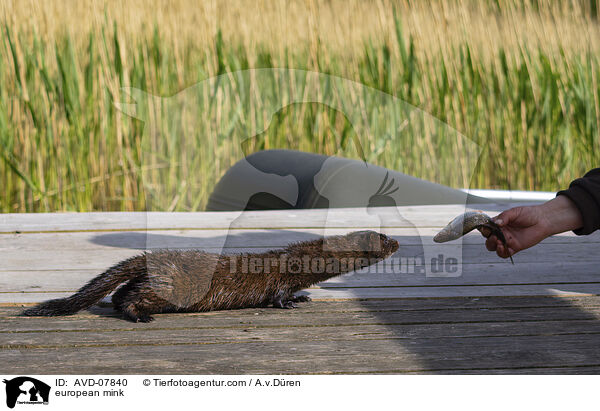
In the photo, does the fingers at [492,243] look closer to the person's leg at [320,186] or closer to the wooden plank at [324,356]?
the wooden plank at [324,356]

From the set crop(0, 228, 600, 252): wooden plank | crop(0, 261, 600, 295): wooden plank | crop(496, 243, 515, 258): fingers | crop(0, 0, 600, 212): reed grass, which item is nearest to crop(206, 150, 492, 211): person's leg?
crop(0, 0, 600, 212): reed grass

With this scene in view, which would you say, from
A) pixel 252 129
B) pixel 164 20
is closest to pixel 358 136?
A: pixel 252 129

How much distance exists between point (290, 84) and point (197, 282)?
2592mm

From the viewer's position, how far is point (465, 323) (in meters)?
1.71

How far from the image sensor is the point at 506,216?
198cm

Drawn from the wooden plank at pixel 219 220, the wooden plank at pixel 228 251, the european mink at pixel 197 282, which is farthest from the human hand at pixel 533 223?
the wooden plank at pixel 219 220

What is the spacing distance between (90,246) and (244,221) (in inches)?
29.1

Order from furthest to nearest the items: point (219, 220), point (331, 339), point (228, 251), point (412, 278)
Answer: point (219, 220)
point (228, 251)
point (412, 278)
point (331, 339)

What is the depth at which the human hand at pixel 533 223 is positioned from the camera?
1.94 metres

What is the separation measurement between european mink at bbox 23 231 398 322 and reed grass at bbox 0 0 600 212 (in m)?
1.57

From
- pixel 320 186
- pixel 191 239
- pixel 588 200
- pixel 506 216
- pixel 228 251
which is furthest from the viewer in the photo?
pixel 320 186

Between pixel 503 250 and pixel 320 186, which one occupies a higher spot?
pixel 320 186
